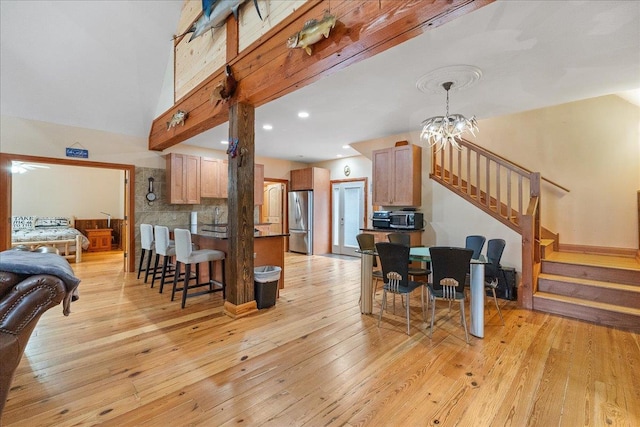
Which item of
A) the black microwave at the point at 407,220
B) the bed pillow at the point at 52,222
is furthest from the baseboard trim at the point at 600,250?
the bed pillow at the point at 52,222

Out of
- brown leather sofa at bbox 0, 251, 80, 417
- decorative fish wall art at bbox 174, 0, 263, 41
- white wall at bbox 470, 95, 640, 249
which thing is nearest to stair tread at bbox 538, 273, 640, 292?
white wall at bbox 470, 95, 640, 249

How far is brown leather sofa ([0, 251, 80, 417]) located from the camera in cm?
132

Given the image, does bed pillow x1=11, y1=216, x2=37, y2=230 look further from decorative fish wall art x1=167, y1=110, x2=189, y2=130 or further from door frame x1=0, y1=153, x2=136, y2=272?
decorative fish wall art x1=167, y1=110, x2=189, y2=130

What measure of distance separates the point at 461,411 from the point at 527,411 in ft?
1.28

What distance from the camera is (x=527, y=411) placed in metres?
1.68

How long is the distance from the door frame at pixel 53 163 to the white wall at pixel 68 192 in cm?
388

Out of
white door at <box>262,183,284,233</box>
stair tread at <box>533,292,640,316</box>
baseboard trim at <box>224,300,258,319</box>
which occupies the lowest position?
baseboard trim at <box>224,300,258,319</box>

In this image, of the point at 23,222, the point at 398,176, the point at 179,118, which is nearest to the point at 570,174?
the point at 398,176

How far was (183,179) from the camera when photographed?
Answer: 574 cm

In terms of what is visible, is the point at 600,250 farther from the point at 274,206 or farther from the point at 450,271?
the point at 274,206

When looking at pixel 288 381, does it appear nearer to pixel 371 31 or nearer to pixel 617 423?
pixel 617 423

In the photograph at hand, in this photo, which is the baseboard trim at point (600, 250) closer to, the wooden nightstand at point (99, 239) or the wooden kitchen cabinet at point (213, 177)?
the wooden kitchen cabinet at point (213, 177)

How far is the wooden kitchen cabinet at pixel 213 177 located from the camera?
6.06m

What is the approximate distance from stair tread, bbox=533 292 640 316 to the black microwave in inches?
74.0
